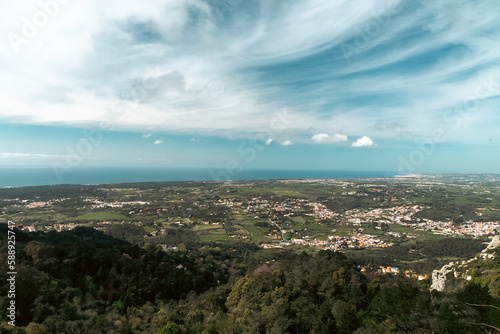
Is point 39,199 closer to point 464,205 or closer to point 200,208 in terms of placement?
point 200,208

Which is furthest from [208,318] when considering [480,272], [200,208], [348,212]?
[348,212]

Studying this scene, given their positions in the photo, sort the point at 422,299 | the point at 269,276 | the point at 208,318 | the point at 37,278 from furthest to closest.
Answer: the point at 269,276
the point at 37,278
the point at 208,318
the point at 422,299

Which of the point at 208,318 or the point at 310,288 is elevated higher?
the point at 310,288

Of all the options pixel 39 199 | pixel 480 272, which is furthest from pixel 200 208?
pixel 480 272

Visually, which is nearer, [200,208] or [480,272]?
[480,272]

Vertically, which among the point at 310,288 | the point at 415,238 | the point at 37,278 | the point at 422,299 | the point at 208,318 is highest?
the point at 422,299

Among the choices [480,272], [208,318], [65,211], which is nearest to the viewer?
[480,272]

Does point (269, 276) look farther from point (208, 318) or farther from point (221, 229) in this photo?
point (221, 229)
